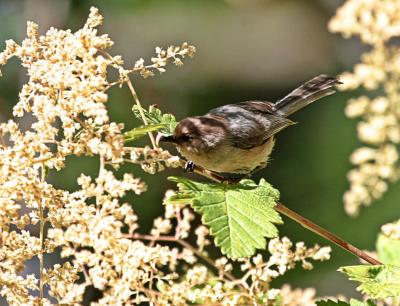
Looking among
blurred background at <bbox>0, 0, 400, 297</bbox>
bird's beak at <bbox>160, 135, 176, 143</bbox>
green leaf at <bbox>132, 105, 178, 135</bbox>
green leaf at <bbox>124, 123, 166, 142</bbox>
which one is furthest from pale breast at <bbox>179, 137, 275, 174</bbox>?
blurred background at <bbox>0, 0, 400, 297</bbox>

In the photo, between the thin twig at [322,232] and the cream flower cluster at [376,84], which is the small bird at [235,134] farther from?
the thin twig at [322,232]

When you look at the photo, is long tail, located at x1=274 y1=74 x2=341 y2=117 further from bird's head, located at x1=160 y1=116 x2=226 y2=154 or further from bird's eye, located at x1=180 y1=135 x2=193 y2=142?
bird's eye, located at x1=180 y1=135 x2=193 y2=142

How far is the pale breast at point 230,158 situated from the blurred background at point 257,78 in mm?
1880

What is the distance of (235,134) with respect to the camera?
257 cm

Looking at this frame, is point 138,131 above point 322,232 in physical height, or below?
above

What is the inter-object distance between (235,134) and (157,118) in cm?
60

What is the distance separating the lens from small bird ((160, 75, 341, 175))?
2.40 m

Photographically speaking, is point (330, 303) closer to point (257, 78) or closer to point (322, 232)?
point (322, 232)

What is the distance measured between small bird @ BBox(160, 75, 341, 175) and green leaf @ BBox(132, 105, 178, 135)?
0.12m

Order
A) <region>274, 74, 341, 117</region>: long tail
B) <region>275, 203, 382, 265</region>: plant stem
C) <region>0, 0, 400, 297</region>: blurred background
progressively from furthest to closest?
<region>0, 0, 400, 297</region>: blurred background
<region>274, 74, 341, 117</region>: long tail
<region>275, 203, 382, 265</region>: plant stem

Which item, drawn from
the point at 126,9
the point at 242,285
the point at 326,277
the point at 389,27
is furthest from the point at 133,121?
the point at 242,285

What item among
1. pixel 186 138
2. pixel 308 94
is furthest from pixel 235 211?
pixel 308 94

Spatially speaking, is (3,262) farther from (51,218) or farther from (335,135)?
(335,135)

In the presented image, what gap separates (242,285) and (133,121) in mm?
5772
